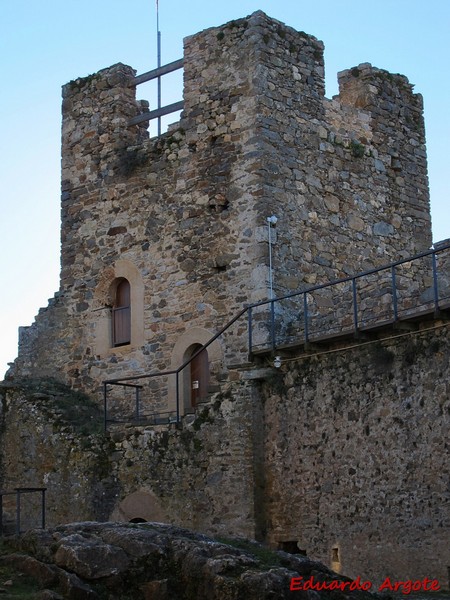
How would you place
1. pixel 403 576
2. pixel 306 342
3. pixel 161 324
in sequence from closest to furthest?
pixel 403 576 → pixel 306 342 → pixel 161 324

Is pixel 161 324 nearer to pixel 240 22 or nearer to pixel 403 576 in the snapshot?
pixel 240 22

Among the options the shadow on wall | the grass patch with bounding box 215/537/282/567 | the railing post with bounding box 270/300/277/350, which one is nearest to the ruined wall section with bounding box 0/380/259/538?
the shadow on wall

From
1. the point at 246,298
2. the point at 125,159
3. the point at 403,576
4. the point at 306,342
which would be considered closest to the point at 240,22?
the point at 125,159

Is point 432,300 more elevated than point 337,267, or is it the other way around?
point 337,267

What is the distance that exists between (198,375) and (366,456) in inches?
187

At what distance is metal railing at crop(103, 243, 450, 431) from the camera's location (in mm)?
17062

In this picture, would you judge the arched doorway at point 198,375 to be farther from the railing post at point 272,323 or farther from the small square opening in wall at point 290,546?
the small square opening in wall at point 290,546

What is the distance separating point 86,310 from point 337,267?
16.2 ft

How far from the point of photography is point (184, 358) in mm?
21312

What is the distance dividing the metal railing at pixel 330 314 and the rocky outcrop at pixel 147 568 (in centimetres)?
470

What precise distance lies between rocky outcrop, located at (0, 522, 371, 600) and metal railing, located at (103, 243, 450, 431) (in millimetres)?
4703

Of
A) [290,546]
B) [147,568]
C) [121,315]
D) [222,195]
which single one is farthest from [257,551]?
[121,315]

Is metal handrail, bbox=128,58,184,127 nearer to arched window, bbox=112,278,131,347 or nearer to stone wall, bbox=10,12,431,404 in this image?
stone wall, bbox=10,12,431,404

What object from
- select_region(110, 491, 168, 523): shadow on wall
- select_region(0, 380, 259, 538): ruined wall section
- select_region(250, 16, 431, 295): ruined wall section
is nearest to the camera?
select_region(0, 380, 259, 538): ruined wall section
